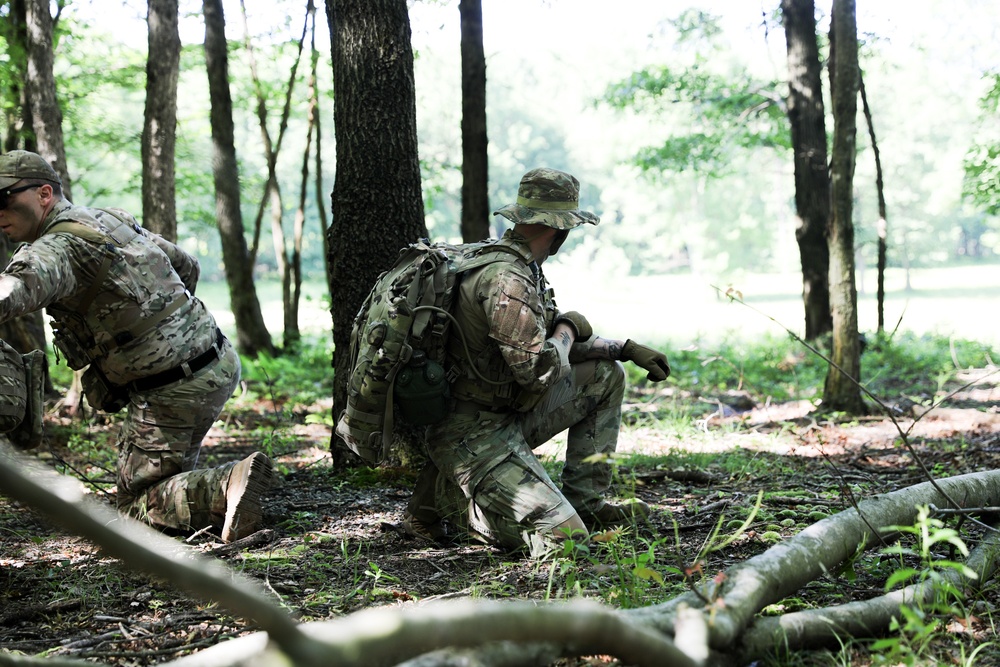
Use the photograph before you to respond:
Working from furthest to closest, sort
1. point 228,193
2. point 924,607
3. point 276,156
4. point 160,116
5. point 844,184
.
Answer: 1. point 276,156
2. point 228,193
3. point 160,116
4. point 844,184
5. point 924,607

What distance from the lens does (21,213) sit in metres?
3.92

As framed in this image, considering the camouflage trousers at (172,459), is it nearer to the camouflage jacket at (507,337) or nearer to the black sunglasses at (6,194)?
the black sunglasses at (6,194)

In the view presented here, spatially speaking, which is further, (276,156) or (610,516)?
(276,156)

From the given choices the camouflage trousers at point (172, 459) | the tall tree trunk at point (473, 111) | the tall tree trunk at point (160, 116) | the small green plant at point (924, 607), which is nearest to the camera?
the small green plant at point (924, 607)

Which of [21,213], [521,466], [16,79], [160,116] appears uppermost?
[16,79]

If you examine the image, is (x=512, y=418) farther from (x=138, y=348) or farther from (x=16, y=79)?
(x=16, y=79)

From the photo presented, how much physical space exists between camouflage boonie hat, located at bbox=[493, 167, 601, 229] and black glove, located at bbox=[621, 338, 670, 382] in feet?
2.48

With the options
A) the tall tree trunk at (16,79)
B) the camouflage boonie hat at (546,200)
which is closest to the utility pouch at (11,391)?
the camouflage boonie hat at (546,200)

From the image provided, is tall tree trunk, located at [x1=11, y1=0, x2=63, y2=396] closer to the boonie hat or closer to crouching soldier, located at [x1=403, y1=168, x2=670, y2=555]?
the boonie hat

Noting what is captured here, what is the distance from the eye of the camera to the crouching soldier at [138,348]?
3867 millimetres

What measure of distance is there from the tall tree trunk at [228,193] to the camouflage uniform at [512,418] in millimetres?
8382

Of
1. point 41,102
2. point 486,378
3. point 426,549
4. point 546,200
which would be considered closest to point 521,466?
point 486,378

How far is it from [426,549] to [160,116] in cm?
549

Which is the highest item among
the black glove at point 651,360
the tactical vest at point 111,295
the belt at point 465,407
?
the tactical vest at point 111,295
